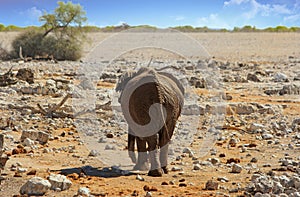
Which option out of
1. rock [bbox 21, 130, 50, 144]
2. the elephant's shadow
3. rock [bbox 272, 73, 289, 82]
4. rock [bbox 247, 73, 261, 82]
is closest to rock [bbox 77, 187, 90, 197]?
the elephant's shadow

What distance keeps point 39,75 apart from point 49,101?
5.43m

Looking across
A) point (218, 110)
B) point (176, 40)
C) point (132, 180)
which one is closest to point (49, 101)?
point (218, 110)

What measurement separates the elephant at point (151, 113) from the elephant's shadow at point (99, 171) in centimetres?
24

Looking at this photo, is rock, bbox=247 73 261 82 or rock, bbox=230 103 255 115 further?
rock, bbox=247 73 261 82

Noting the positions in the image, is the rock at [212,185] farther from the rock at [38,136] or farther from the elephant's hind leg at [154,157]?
the rock at [38,136]

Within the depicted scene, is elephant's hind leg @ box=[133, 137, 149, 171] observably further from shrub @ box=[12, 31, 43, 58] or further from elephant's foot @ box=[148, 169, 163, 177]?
shrub @ box=[12, 31, 43, 58]

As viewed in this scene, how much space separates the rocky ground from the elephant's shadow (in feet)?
0.04

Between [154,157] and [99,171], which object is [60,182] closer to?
[99,171]

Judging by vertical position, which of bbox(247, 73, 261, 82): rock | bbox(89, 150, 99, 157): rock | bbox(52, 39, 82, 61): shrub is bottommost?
bbox(89, 150, 99, 157): rock

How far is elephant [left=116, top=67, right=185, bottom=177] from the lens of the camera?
21.3ft

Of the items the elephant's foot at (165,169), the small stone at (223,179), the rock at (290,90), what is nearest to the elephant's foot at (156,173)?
the elephant's foot at (165,169)

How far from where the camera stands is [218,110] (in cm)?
1183

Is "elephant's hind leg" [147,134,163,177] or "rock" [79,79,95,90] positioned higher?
"rock" [79,79,95,90]

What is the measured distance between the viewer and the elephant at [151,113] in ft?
21.3
